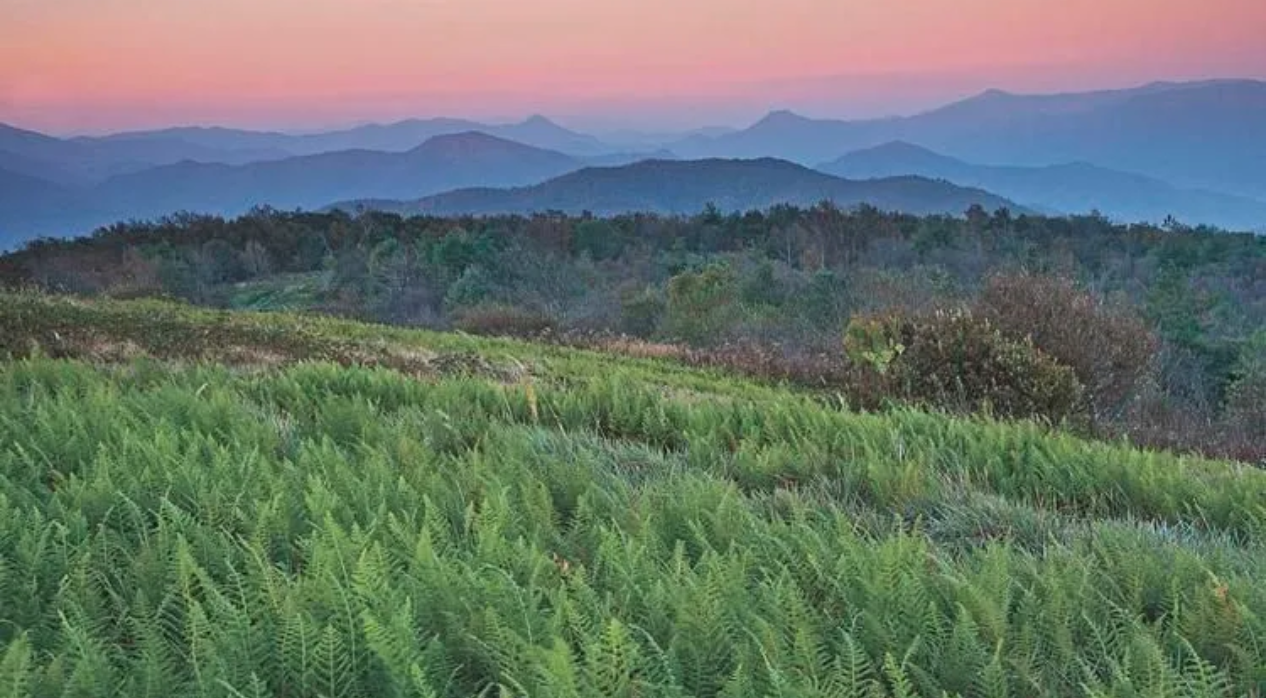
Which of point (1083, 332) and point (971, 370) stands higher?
point (971, 370)

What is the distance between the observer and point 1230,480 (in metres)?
4.43

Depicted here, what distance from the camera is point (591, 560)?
2725mm

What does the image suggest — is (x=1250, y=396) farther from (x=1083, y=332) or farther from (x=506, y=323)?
(x=506, y=323)

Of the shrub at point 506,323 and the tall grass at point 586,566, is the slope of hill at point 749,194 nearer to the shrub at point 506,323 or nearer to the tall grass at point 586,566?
the shrub at point 506,323

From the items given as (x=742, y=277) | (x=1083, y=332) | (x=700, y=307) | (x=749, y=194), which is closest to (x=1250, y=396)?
(x=1083, y=332)

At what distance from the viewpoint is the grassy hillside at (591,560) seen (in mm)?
1955

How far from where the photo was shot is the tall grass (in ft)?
6.40

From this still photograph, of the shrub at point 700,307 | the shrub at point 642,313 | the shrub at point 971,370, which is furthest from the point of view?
the shrub at point 642,313

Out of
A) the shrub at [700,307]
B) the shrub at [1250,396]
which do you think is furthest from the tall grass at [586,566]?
the shrub at [700,307]

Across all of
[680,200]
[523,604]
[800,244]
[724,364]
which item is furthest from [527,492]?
[680,200]

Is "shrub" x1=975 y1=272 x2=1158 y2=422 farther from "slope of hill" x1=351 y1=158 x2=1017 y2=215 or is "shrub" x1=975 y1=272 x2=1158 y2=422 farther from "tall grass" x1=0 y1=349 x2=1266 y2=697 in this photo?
"slope of hill" x1=351 y1=158 x2=1017 y2=215

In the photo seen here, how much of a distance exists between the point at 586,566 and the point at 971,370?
33.9ft

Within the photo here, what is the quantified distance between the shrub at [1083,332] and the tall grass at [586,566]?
39.8 feet

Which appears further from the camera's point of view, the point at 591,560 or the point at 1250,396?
the point at 1250,396
